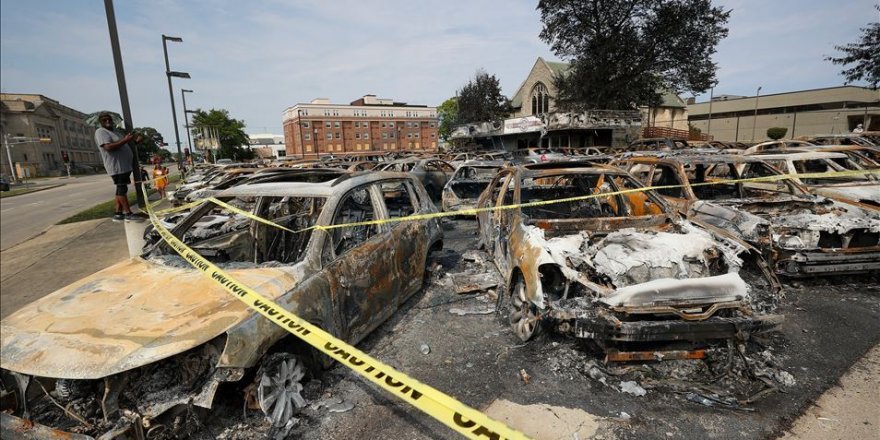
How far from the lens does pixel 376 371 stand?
86.4 inches

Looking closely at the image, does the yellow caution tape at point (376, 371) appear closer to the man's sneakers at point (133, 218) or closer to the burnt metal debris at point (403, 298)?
the burnt metal debris at point (403, 298)

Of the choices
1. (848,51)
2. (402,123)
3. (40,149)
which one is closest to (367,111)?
(402,123)

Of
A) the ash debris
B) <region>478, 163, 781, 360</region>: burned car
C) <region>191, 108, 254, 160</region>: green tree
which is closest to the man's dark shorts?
<region>478, 163, 781, 360</region>: burned car

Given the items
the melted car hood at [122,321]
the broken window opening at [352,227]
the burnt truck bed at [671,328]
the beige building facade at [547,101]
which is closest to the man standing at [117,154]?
the broken window opening at [352,227]

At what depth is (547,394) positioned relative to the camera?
3.23m

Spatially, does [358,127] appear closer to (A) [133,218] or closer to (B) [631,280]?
(A) [133,218]

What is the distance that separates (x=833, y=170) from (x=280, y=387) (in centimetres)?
991

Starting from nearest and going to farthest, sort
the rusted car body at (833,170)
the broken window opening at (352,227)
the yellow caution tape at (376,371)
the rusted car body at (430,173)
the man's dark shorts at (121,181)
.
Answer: the yellow caution tape at (376,371) < the broken window opening at (352,227) < the rusted car body at (833,170) < the man's dark shorts at (121,181) < the rusted car body at (430,173)

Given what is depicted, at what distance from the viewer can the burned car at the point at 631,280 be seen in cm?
309

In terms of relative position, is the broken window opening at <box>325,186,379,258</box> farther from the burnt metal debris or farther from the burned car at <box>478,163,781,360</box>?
the burned car at <box>478,163,781,360</box>

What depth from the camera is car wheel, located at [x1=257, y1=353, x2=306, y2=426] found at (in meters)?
2.64

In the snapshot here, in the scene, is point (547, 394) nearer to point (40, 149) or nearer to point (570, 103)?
point (570, 103)

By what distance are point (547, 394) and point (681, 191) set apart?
4.84 meters

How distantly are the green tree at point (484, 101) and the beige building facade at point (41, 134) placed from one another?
133 ft
